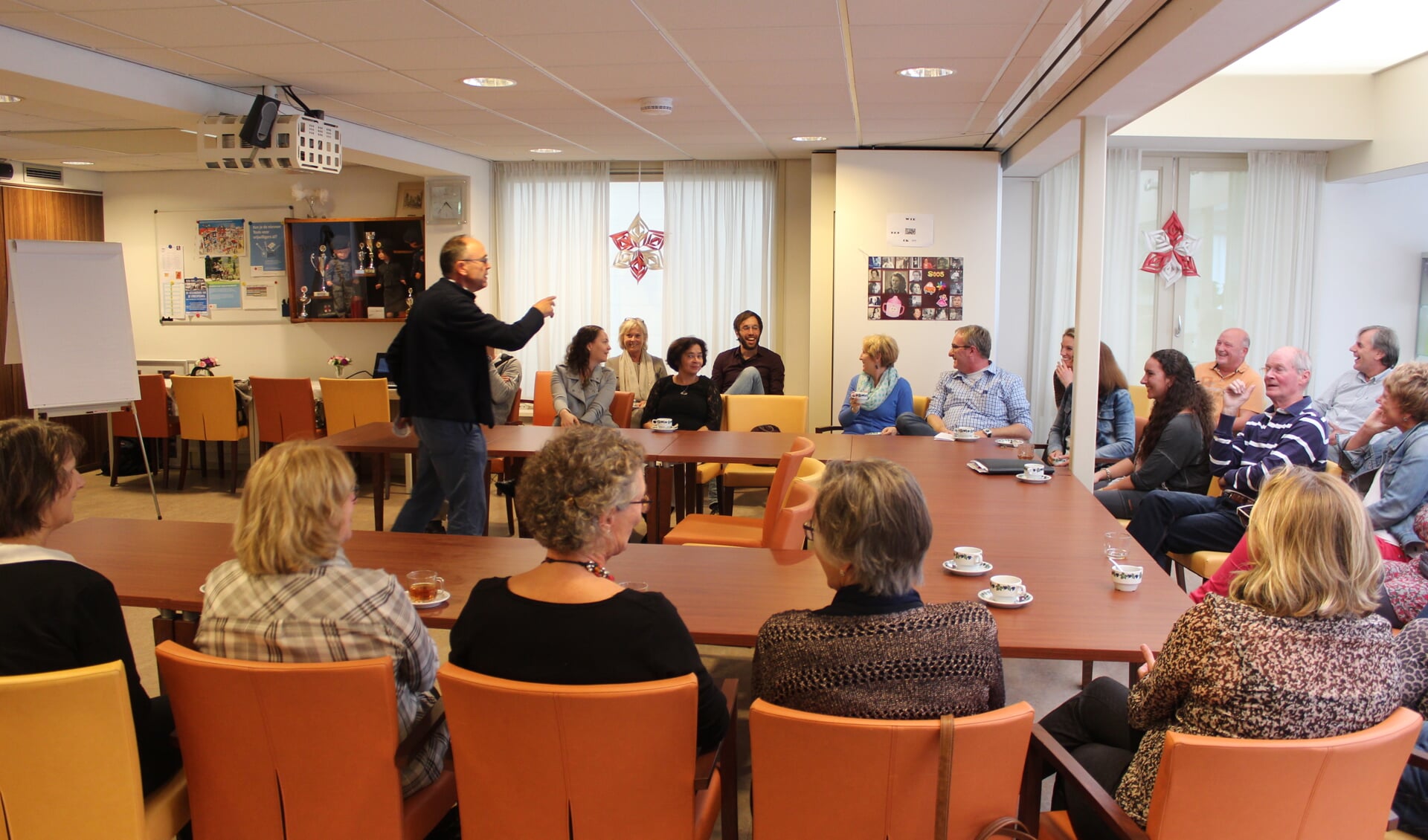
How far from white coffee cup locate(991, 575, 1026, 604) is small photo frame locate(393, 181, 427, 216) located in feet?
22.5

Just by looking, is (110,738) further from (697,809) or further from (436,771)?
(697,809)

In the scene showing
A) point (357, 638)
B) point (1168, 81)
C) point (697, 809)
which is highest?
point (1168, 81)

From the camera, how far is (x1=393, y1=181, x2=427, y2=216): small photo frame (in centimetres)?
823

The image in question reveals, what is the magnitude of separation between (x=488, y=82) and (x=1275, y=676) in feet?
14.7

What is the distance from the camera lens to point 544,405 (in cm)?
696

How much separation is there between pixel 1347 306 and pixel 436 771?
7.82 meters

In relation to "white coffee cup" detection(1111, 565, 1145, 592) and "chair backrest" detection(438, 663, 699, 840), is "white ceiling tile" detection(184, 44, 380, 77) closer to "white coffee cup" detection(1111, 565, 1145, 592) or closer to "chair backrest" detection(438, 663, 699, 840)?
"chair backrest" detection(438, 663, 699, 840)

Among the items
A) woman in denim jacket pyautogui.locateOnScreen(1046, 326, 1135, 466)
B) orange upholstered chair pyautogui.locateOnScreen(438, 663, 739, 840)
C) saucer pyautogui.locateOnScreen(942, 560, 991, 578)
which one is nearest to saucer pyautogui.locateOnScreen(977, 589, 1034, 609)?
saucer pyautogui.locateOnScreen(942, 560, 991, 578)

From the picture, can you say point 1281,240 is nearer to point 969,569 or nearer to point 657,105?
point 657,105

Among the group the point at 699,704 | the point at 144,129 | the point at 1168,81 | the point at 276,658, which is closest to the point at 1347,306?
the point at 1168,81

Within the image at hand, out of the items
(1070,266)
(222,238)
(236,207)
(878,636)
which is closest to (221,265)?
(222,238)

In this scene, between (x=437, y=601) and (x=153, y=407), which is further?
(x=153, y=407)

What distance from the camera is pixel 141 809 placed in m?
1.84

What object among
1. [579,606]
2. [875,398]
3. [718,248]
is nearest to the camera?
[579,606]
